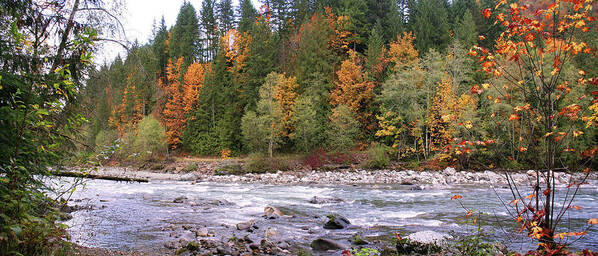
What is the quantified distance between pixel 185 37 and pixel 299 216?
43.9m

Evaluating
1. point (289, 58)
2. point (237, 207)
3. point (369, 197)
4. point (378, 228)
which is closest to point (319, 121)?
point (289, 58)

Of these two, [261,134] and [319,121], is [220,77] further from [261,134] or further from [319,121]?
[319,121]

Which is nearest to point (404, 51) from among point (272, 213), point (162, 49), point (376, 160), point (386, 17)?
point (386, 17)

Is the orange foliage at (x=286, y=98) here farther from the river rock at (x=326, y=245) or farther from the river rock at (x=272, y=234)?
the river rock at (x=326, y=245)

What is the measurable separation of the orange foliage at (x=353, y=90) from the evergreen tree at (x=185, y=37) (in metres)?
24.8

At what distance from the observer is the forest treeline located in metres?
23.4

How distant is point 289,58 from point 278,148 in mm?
9995

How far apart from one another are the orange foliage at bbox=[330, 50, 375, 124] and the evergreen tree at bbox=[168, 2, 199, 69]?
24779mm

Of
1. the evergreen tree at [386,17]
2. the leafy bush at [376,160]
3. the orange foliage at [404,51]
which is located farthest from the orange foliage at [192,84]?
Result: the leafy bush at [376,160]

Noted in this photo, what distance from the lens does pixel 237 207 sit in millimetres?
10328

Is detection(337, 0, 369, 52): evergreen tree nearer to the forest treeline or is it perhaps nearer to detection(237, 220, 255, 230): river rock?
the forest treeline

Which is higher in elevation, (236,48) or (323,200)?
Answer: (236,48)

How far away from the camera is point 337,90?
95.6 feet

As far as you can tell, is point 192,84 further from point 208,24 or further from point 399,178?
point 399,178
